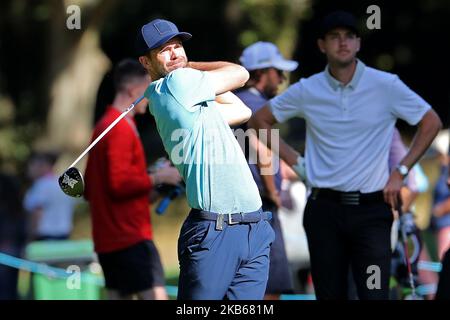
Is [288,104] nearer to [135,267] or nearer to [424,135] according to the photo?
[424,135]

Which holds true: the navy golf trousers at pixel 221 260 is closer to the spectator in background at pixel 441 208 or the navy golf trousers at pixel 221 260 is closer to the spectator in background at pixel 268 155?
the spectator in background at pixel 268 155

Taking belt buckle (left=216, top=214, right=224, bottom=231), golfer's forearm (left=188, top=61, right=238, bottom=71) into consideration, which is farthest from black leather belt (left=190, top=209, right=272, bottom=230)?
golfer's forearm (left=188, top=61, right=238, bottom=71)

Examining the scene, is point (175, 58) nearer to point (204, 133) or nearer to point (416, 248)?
point (204, 133)

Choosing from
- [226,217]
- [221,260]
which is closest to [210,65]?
[226,217]

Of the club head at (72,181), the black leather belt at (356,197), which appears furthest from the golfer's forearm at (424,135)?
the club head at (72,181)

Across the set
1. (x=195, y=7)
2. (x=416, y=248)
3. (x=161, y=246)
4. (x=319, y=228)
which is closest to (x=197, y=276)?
(x=319, y=228)

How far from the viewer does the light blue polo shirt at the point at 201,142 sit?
5.79 meters

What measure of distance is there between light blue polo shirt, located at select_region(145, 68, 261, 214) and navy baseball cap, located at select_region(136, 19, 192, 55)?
8.6 inches

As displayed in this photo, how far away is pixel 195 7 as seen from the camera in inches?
963

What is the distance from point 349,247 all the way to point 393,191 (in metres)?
0.49

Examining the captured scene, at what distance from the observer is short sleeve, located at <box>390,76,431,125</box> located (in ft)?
24.2

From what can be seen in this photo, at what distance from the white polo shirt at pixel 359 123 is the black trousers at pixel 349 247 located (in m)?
0.16

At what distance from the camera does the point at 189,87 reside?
18.9ft

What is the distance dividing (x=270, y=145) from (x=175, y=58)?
81.0 inches
